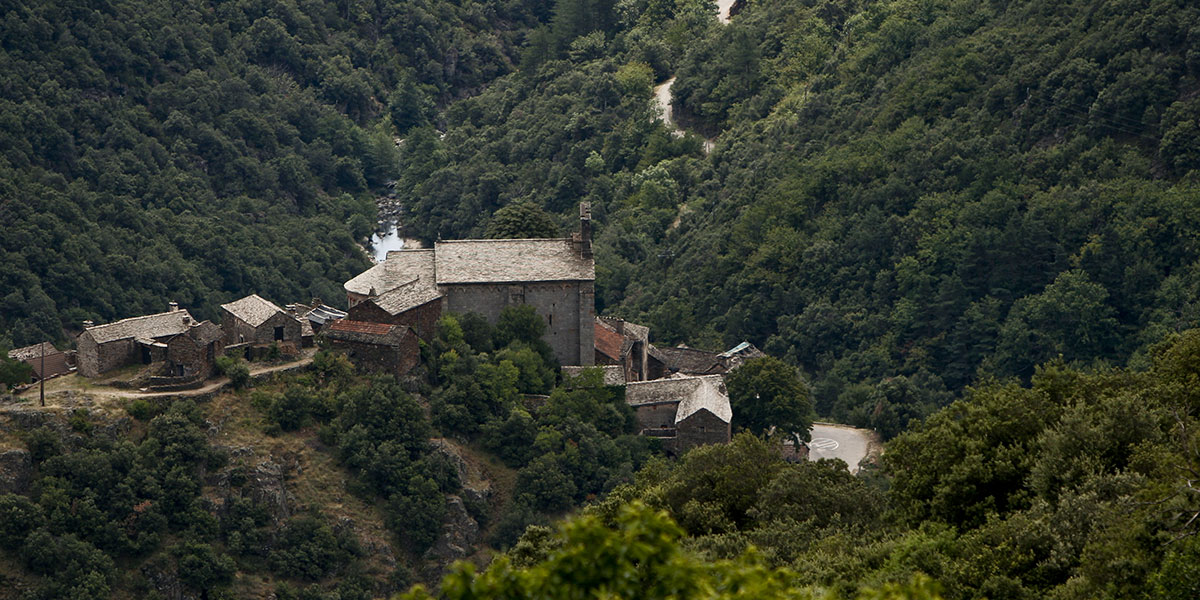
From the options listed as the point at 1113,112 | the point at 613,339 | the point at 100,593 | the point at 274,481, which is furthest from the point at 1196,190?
the point at 100,593

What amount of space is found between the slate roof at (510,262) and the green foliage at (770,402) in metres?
8.02

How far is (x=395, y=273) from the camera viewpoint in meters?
79.2

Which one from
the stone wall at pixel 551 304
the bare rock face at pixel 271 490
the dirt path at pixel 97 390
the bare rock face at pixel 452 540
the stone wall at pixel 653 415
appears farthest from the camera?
the stone wall at pixel 653 415

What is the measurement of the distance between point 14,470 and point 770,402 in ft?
98.4

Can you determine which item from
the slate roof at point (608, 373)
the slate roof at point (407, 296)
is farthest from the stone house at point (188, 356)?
the slate roof at point (608, 373)

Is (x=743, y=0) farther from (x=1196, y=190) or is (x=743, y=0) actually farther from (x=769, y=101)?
(x=1196, y=190)

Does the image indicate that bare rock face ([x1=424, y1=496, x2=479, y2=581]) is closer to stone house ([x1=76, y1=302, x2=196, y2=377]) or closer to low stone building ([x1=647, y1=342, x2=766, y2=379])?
stone house ([x1=76, y1=302, x2=196, y2=377])

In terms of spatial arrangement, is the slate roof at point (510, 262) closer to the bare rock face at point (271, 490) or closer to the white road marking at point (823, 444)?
the bare rock face at point (271, 490)

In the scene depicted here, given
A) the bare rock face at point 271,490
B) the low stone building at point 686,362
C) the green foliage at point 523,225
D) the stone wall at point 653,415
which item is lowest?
the bare rock face at point 271,490

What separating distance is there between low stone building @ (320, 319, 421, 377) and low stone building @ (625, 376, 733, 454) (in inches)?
387

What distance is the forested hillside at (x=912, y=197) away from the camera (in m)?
92.9

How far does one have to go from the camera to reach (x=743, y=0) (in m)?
145

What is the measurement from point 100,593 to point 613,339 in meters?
24.9

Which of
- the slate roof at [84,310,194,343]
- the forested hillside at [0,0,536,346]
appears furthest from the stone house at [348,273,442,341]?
the forested hillside at [0,0,536,346]
